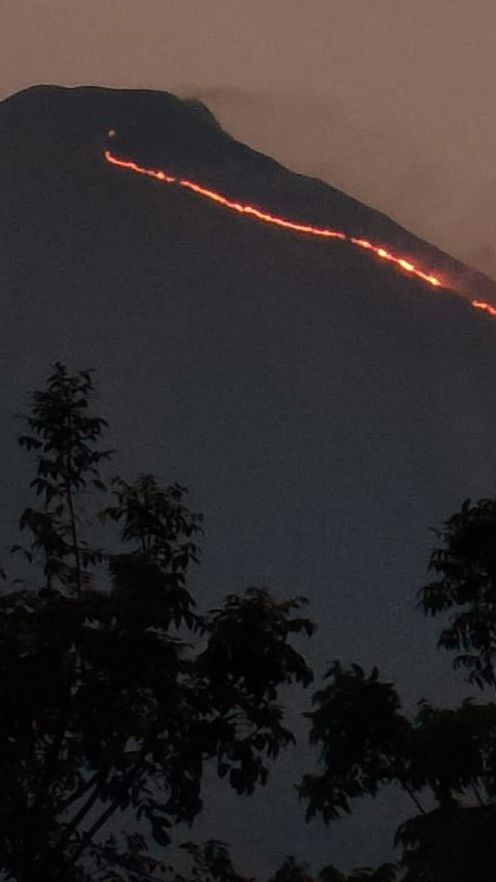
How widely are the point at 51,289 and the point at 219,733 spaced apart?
894 inches

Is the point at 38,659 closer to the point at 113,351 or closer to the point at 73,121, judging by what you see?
the point at 113,351

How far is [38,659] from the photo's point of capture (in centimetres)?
792

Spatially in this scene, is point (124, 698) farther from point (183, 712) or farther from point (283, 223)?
point (283, 223)

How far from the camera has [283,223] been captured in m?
31.7

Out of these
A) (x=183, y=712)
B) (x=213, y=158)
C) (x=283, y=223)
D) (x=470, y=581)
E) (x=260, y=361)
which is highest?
(x=213, y=158)

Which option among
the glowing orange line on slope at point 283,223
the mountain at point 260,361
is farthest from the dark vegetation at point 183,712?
the glowing orange line on slope at point 283,223

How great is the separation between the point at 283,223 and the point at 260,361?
4.45 meters

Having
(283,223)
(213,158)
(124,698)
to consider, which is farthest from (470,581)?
(213,158)

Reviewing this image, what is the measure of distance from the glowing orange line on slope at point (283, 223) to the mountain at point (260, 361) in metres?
0.12

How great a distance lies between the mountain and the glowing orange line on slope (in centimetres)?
12

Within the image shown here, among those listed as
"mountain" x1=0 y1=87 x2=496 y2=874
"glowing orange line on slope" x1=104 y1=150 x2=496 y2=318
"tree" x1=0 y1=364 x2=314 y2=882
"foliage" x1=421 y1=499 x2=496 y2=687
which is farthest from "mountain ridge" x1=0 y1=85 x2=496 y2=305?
"tree" x1=0 y1=364 x2=314 y2=882

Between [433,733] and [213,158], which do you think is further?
[213,158]

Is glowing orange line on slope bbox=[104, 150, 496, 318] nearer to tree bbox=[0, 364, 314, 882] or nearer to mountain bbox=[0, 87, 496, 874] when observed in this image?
mountain bbox=[0, 87, 496, 874]

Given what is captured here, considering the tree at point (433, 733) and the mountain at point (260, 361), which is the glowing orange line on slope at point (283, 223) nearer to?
the mountain at point (260, 361)
